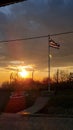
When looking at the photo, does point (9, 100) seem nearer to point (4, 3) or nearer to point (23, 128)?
point (23, 128)

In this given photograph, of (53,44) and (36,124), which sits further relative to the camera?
(53,44)

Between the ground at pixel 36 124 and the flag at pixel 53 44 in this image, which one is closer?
the ground at pixel 36 124

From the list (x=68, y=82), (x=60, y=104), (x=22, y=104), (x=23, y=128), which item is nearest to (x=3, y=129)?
(x=23, y=128)

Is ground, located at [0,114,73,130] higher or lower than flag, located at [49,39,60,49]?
lower

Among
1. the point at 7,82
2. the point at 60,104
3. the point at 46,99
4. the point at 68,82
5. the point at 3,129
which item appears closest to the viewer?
the point at 3,129

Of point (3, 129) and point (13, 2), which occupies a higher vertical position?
point (13, 2)

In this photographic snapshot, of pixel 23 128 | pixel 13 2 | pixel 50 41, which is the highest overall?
pixel 50 41

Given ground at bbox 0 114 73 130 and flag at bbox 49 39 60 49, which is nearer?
ground at bbox 0 114 73 130

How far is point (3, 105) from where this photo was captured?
1431 inches

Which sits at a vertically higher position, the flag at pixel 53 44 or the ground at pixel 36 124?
the flag at pixel 53 44

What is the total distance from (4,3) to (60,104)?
96.8 feet

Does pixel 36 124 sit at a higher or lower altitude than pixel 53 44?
lower

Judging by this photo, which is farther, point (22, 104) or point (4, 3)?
point (22, 104)

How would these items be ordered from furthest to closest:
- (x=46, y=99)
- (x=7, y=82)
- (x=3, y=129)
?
(x=7, y=82) < (x=46, y=99) < (x=3, y=129)
